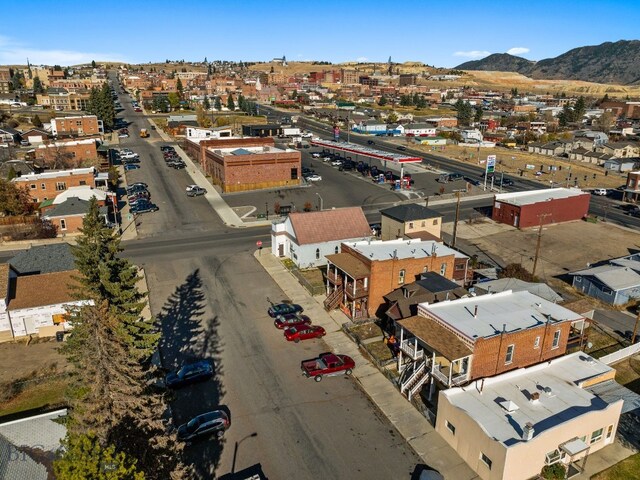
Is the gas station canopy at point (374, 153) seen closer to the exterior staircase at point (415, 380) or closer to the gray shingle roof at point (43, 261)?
the gray shingle roof at point (43, 261)

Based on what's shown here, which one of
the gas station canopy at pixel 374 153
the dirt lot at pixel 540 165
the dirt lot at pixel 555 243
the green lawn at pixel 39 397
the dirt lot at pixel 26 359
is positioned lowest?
the dirt lot at pixel 26 359

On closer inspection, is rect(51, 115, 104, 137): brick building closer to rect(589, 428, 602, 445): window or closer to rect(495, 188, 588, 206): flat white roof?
rect(495, 188, 588, 206): flat white roof

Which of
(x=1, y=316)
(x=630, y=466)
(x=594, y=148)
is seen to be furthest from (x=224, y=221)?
(x=594, y=148)

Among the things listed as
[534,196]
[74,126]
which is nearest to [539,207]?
[534,196]

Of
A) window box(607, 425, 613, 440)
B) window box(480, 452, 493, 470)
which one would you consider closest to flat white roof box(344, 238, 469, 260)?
window box(480, 452, 493, 470)

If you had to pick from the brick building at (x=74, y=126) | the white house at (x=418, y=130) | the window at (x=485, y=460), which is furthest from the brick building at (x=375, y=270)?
the white house at (x=418, y=130)

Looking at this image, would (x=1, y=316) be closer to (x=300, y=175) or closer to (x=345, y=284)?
(x=345, y=284)
